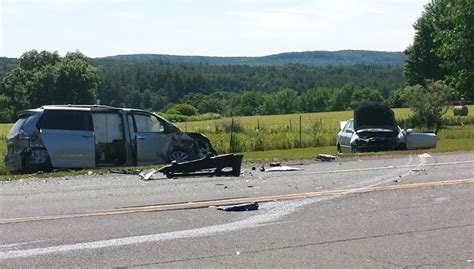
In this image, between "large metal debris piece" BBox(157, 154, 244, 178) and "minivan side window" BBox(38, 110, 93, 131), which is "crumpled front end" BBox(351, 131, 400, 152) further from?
"minivan side window" BBox(38, 110, 93, 131)

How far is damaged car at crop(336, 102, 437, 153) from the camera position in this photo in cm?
2307

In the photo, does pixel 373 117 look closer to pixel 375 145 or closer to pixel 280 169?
pixel 375 145

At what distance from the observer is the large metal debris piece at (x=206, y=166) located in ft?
48.9

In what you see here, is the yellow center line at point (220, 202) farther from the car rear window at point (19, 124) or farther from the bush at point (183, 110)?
the bush at point (183, 110)

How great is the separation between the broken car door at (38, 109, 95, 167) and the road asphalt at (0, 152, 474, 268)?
2.05 metres

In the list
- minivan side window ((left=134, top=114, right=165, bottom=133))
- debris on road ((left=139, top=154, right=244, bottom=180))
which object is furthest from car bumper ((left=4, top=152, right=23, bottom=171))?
debris on road ((left=139, top=154, right=244, bottom=180))

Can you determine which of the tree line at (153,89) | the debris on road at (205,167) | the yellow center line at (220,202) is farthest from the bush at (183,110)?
the yellow center line at (220,202)

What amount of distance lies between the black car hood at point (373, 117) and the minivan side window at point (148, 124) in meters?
8.46

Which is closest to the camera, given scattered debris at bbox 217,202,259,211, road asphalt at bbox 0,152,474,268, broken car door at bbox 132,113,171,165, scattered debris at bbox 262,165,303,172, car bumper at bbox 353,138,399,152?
road asphalt at bbox 0,152,474,268

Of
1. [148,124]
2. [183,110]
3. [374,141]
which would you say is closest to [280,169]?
[148,124]

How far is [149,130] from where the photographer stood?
1794 centimetres

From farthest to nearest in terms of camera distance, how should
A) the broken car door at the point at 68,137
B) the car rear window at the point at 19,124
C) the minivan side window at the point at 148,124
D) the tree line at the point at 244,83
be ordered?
the tree line at the point at 244,83
the minivan side window at the point at 148,124
the car rear window at the point at 19,124
the broken car door at the point at 68,137

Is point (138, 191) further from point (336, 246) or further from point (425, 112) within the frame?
point (425, 112)

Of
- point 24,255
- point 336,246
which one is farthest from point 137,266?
point 336,246
